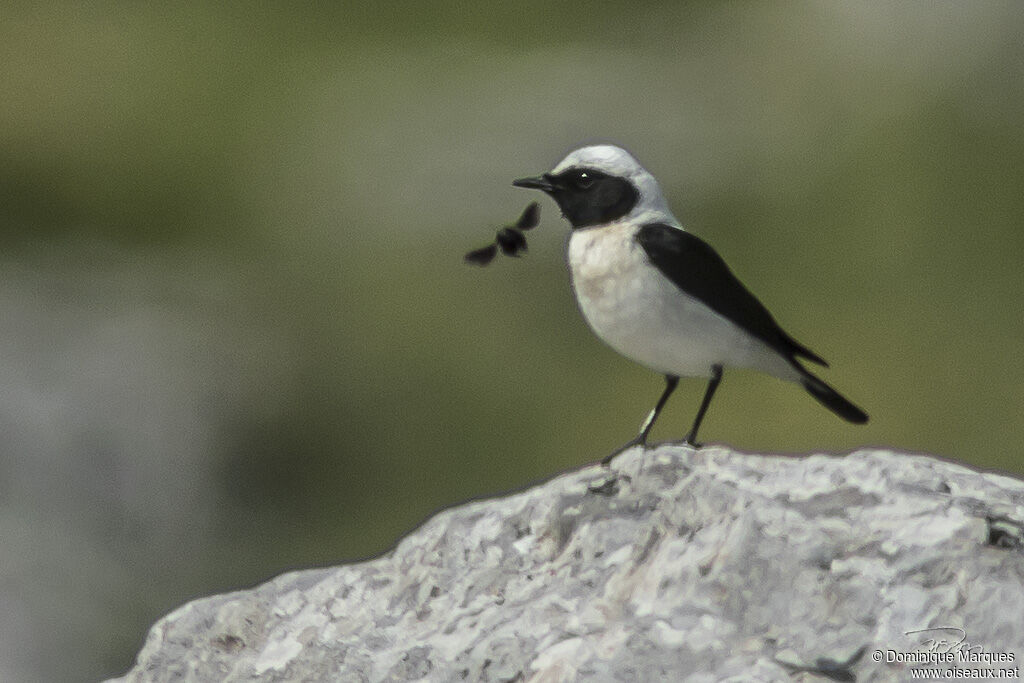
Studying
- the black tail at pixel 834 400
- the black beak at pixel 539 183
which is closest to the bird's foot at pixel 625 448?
the black tail at pixel 834 400

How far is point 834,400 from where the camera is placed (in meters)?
4.40

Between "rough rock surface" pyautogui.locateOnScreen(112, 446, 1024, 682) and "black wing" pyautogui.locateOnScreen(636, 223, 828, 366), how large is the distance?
22.1 inches

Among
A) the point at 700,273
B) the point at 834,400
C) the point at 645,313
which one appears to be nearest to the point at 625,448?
the point at 645,313

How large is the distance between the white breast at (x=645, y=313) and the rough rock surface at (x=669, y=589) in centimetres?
43

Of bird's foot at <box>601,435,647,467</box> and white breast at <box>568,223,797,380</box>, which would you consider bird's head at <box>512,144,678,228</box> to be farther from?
bird's foot at <box>601,435,647,467</box>

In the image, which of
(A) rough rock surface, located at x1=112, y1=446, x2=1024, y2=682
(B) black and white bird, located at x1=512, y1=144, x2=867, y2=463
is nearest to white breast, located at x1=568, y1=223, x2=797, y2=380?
(B) black and white bird, located at x1=512, y1=144, x2=867, y2=463

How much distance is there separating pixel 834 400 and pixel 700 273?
2.52ft

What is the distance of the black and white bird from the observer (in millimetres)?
4020

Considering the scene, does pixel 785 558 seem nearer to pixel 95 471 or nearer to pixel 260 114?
pixel 95 471

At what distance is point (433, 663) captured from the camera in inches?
126

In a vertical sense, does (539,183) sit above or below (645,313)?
above

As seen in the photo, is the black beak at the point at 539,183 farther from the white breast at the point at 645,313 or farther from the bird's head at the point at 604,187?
the white breast at the point at 645,313

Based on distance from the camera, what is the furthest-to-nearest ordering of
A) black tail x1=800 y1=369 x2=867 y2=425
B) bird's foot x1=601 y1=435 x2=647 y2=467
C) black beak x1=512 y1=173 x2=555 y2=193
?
black tail x1=800 y1=369 x2=867 y2=425, black beak x1=512 y1=173 x2=555 y2=193, bird's foot x1=601 y1=435 x2=647 y2=467

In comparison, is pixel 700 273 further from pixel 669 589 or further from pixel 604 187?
pixel 669 589
